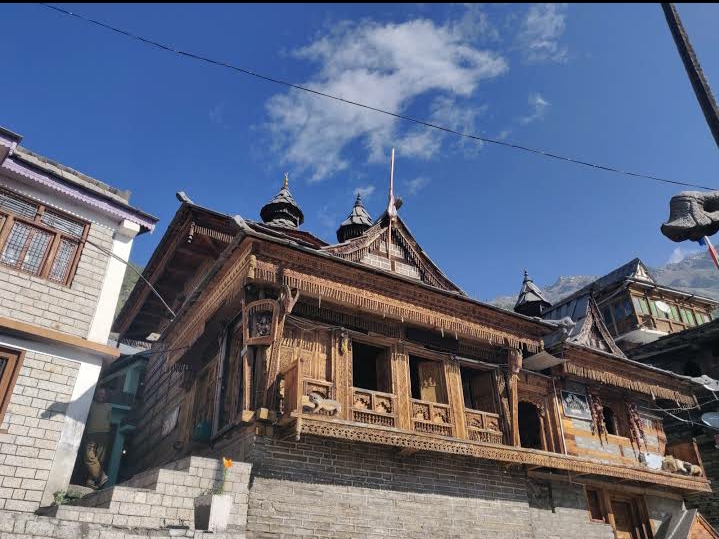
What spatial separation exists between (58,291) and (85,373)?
184 cm

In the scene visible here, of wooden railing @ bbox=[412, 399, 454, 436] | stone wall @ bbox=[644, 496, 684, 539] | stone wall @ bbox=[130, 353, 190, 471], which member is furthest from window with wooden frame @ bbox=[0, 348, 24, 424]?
stone wall @ bbox=[644, 496, 684, 539]

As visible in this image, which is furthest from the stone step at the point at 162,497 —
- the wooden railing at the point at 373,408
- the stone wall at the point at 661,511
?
the stone wall at the point at 661,511

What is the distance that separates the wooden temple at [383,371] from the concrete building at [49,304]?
223cm

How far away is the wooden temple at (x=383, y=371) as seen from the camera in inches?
414

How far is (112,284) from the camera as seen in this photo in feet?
39.1

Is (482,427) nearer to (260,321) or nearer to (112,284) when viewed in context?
(260,321)

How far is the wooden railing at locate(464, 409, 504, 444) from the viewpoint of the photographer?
486 inches

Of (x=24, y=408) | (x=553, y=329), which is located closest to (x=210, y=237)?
(x=24, y=408)

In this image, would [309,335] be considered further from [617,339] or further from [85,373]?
[617,339]

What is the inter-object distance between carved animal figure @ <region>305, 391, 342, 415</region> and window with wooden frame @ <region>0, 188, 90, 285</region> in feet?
19.7

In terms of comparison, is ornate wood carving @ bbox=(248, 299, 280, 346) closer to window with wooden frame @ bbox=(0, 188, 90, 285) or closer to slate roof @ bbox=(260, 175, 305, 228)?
window with wooden frame @ bbox=(0, 188, 90, 285)

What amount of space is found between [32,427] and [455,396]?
29.3 feet

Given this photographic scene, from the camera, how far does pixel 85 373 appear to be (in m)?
10.8

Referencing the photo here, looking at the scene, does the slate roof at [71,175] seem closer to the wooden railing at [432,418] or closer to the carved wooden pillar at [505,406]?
the wooden railing at [432,418]
